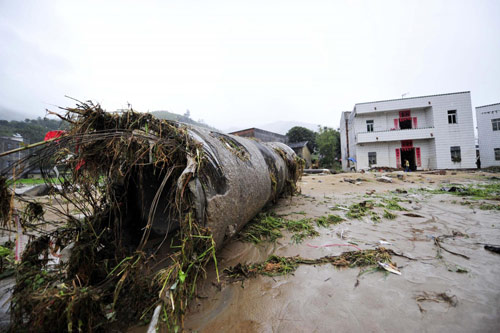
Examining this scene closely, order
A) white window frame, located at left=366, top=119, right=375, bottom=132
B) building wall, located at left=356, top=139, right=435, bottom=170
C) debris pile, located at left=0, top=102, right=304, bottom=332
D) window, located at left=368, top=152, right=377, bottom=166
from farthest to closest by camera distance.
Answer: white window frame, located at left=366, top=119, right=375, bottom=132
window, located at left=368, top=152, right=377, bottom=166
building wall, located at left=356, top=139, right=435, bottom=170
debris pile, located at left=0, top=102, right=304, bottom=332

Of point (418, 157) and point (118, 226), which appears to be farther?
point (418, 157)

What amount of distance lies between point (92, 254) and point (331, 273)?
2406 millimetres

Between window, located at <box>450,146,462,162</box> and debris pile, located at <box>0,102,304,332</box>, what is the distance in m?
27.1

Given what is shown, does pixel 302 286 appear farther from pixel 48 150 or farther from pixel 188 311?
pixel 48 150

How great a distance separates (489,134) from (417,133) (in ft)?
31.6

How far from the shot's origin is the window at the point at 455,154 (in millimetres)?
20125

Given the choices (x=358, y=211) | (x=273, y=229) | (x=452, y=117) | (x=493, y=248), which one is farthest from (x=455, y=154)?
(x=273, y=229)

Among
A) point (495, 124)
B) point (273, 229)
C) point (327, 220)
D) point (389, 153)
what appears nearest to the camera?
point (273, 229)

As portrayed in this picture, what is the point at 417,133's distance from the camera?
68.8ft

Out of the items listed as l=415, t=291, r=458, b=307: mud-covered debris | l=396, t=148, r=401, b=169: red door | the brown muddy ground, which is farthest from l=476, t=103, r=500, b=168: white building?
l=415, t=291, r=458, b=307: mud-covered debris

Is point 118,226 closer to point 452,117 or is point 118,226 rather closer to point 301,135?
point 452,117

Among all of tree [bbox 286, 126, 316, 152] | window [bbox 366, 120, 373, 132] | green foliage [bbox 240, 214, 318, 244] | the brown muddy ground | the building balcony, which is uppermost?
tree [bbox 286, 126, 316, 152]

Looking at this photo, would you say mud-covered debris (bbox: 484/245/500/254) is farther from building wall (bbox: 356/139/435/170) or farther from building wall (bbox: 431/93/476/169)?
building wall (bbox: 431/93/476/169)

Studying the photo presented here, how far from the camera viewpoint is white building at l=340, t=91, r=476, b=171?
65.9 feet
